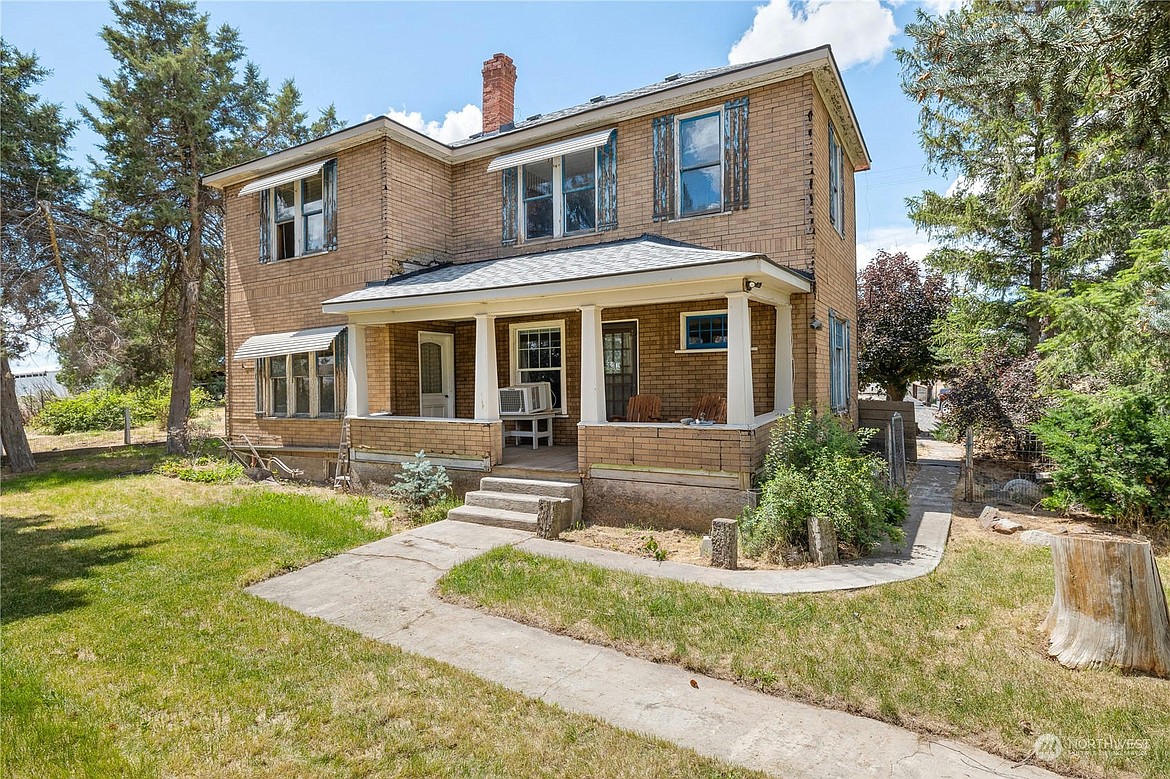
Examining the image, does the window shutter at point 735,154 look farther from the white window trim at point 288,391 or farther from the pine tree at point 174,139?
the pine tree at point 174,139

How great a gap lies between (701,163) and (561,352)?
4266 mm

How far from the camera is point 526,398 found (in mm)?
10789

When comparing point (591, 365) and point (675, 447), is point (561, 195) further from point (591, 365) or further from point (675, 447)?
point (675, 447)

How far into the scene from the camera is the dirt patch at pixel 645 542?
665 centimetres

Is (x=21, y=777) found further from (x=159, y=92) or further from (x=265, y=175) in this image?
(x=159, y=92)

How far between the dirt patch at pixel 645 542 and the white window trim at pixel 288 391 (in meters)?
6.42

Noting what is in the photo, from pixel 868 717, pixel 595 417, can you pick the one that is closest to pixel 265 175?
pixel 595 417

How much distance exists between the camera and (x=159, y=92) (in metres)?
16.3

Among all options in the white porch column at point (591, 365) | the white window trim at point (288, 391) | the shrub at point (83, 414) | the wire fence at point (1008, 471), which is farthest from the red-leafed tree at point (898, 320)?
the shrub at point (83, 414)

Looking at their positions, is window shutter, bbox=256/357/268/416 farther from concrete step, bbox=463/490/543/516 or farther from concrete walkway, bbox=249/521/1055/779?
concrete walkway, bbox=249/521/1055/779

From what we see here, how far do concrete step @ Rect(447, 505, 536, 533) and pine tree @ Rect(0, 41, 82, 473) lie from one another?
12.6 meters

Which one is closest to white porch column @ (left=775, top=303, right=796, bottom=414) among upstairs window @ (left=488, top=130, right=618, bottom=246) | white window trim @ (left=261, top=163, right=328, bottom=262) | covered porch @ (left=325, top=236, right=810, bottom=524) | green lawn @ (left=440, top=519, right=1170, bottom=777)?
covered porch @ (left=325, top=236, right=810, bottom=524)

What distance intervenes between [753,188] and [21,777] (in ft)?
32.3

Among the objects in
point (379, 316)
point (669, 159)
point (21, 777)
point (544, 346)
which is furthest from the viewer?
point (544, 346)
